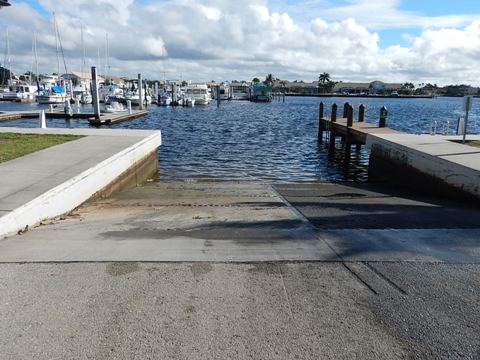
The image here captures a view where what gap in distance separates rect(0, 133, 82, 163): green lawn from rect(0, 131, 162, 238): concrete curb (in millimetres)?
2382

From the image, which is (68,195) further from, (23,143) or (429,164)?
(429,164)

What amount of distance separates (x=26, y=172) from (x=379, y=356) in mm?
7552

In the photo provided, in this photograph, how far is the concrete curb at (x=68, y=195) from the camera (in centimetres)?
566

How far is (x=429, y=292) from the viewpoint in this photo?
159 inches

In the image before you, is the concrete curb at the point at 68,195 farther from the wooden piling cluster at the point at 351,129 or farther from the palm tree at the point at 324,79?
the palm tree at the point at 324,79

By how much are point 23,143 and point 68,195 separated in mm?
6571

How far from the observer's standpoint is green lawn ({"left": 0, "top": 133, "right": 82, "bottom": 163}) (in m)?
10.7

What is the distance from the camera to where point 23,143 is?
1265cm

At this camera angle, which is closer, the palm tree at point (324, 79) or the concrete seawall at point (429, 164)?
the concrete seawall at point (429, 164)

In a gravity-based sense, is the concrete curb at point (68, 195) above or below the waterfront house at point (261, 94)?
below

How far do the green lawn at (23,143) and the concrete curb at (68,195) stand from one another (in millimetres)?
2382

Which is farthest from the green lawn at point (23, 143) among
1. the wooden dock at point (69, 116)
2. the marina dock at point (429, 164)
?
the wooden dock at point (69, 116)

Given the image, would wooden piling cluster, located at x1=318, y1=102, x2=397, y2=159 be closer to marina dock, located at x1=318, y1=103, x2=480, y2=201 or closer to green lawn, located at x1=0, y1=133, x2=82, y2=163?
marina dock, located at x1=318, y1=103, x2=480, y2=201

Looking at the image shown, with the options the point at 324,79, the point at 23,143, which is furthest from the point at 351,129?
the point at 324,79
